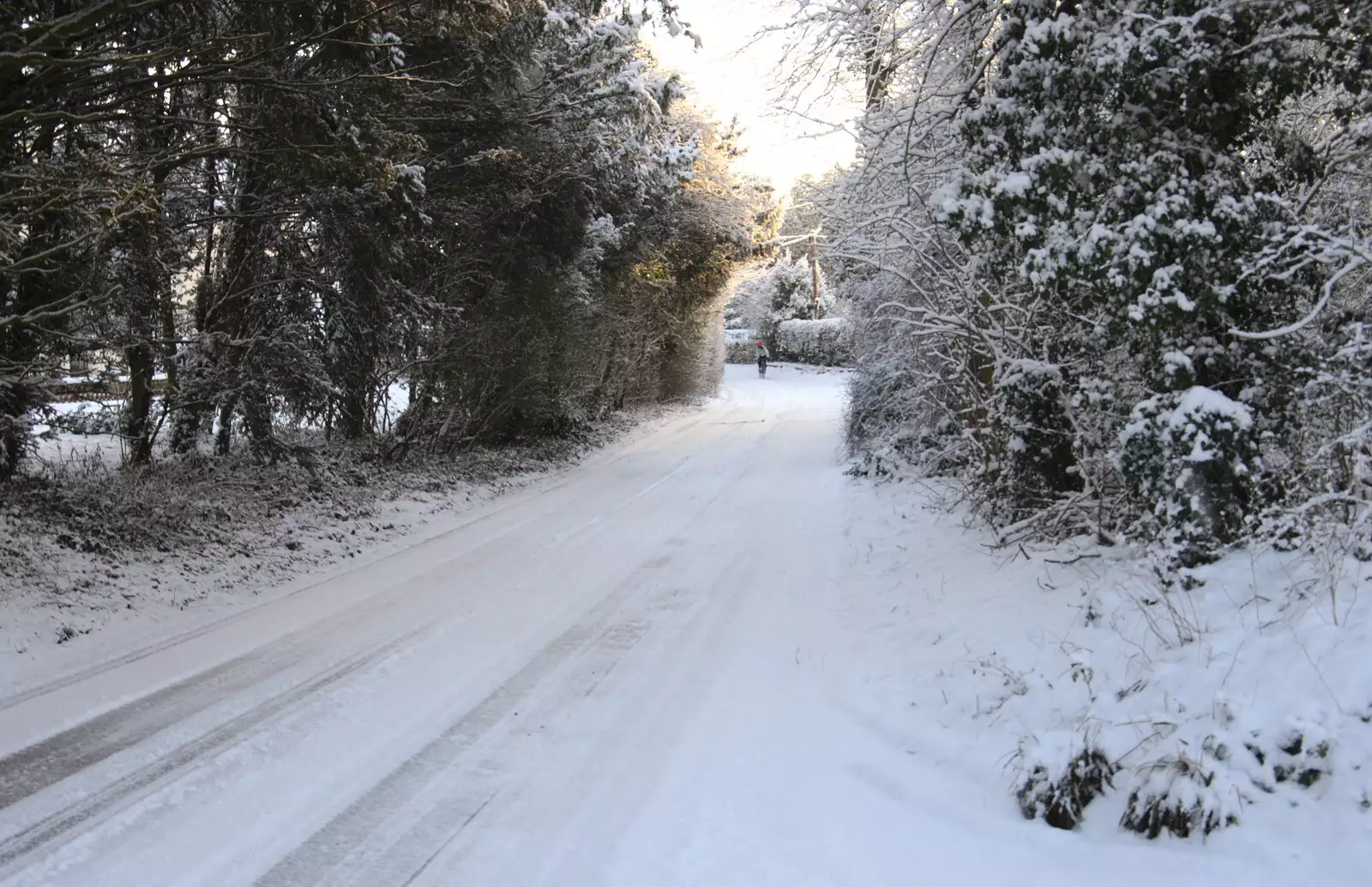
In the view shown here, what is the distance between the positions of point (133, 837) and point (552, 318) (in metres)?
12.3

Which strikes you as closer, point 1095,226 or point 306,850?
point 306,850

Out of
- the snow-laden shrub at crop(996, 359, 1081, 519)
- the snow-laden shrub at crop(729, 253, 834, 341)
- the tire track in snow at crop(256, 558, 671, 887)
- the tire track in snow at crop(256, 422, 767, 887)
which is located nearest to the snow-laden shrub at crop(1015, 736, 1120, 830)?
the tire track in snow at crop(256, 422, 767, 887)

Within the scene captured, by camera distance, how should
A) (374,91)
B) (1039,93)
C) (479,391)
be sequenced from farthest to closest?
1. (479,391)
2. (374,91)
3. (1039,93)

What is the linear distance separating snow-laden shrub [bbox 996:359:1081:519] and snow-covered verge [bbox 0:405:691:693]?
640 cm

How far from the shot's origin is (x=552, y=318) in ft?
49.5

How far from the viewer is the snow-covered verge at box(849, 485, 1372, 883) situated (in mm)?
3080

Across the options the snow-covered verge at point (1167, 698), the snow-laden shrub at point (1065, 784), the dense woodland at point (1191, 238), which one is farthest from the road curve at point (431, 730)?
the dense woodland at point (1191, 238)

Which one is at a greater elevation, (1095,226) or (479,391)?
(1095,226)

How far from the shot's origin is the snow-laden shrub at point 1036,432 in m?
6.65

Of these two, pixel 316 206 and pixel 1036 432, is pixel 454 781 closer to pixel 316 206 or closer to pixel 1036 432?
pixel 1036 432

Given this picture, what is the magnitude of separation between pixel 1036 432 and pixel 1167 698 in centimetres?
372

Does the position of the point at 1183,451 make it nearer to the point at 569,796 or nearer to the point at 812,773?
the point at 812,773

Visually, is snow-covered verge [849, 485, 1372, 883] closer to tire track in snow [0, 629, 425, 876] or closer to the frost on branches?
the frost on branches

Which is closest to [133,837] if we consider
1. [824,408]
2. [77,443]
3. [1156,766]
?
[1156,766]
